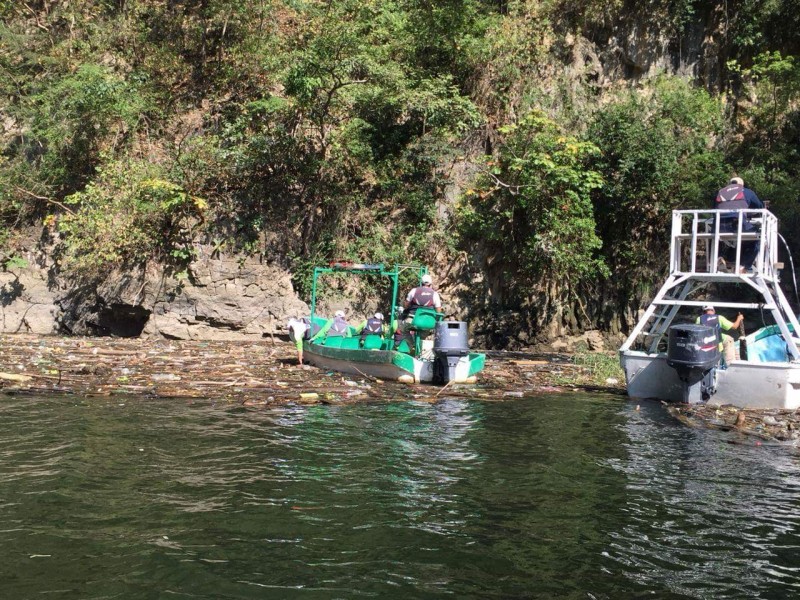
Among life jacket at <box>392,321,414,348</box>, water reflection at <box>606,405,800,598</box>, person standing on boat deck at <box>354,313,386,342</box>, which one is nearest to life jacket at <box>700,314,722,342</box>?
water reflection at <box>606,405,800,598</box>

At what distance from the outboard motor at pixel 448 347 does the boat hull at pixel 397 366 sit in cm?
14

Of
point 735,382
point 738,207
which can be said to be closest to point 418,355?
point 735,382

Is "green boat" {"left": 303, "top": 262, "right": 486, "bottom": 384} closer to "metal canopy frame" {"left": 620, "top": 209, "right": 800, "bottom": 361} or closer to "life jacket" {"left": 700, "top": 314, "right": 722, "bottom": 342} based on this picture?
"metal canopy frame" {"left": 620, "top": 209, "right": 800, "bottom": 361}

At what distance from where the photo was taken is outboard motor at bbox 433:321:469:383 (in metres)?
13.5

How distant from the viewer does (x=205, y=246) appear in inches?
850

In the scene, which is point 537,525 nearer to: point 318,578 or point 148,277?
point 318,578

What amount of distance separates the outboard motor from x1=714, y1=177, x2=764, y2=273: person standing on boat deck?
4.91 metres

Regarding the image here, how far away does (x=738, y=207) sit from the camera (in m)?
12.5

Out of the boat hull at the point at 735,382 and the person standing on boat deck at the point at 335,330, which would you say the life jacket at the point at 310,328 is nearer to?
the person standing on boat deck at the point at 335,330

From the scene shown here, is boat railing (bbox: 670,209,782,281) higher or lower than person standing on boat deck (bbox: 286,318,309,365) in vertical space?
higher

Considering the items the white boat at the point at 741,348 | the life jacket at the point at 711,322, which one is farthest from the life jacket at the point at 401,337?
the life jacket at the point at 711,322

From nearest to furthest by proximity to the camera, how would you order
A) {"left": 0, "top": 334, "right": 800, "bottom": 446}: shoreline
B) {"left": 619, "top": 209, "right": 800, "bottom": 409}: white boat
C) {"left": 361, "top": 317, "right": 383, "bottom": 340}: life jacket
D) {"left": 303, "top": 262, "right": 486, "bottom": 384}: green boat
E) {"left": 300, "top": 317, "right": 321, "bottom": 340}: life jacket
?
1. {"left": 0, "top": 334, "right": 800, "bottom": 446}: shoreline
2. {"left": 619, "top": 209, "right": 800, "bottom": 409}: white boat
3. {"left": 303, "top": 262, "right": 486, "bottom": 384}: green boat
4. {"left": 361, "top": 317, "right": 383, "bottom": 340}: life jacket
5. {"left": 300, "top": 317, "right": 321, "bottom": 340}: life jacket

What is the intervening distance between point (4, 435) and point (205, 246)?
13.4m

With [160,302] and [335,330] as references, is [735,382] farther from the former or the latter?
[160,302]
